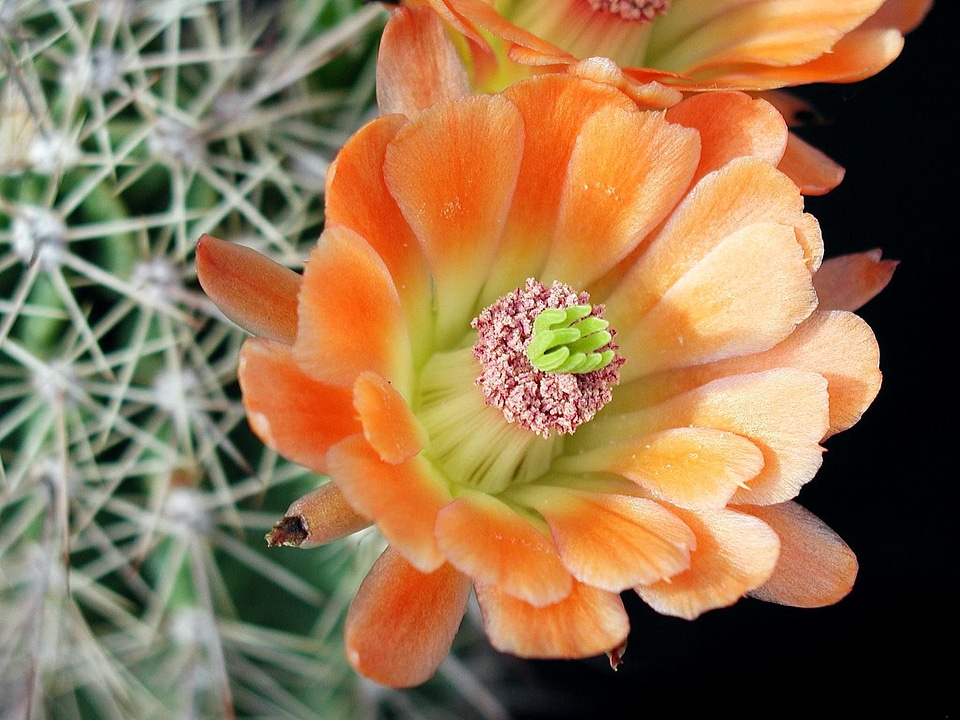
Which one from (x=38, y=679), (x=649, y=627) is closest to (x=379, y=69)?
(x=38, y=679)

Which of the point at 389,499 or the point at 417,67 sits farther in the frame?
the point at 417,67

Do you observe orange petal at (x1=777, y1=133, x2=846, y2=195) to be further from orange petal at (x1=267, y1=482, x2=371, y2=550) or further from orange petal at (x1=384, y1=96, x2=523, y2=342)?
orange petal at (x1=267, y1=482, x2=371, y2=550)

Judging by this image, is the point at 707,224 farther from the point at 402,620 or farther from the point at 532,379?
the point at 402,620

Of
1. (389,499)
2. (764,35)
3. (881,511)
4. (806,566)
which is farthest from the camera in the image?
(881,511)

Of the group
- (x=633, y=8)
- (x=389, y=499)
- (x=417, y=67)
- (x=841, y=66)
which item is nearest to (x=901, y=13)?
(x=841, y=66)

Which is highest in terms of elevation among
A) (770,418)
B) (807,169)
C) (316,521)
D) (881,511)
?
(807,169)

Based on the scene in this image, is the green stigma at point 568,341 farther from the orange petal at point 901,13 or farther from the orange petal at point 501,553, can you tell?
the orange petal at point 901,13
